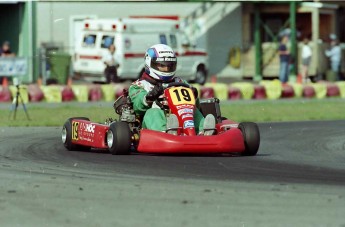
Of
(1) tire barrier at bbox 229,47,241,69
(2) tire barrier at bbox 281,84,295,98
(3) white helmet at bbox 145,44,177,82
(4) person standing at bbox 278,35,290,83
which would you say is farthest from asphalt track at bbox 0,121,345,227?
(1) tire barrier at bbox 229,47,241,69

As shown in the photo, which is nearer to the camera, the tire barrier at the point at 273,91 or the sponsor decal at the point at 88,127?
the sponsor decal at the point at 88,127

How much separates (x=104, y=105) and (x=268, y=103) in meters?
3.51

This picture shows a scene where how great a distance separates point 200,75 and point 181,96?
69.3 feet

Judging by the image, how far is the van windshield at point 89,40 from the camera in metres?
31.6

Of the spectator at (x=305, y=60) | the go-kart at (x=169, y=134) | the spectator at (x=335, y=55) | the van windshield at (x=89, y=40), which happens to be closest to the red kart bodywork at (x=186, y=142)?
the go-kart at (x=169, y=134)

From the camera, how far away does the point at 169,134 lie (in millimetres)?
11805

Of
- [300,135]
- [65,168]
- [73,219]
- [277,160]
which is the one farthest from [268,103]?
[73,219]

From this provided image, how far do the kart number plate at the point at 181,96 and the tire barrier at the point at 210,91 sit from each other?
11.2 meters

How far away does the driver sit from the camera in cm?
1220

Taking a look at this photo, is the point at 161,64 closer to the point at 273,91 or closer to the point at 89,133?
the point at 89,133

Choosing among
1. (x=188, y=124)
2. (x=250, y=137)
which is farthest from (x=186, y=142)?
(x=250, y=137)

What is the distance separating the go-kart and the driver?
0.09m

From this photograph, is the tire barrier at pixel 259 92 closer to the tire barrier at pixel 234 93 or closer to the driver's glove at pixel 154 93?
the tire barrier at pixel 234 93

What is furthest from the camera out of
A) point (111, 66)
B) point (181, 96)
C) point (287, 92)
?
point (111, 66)
